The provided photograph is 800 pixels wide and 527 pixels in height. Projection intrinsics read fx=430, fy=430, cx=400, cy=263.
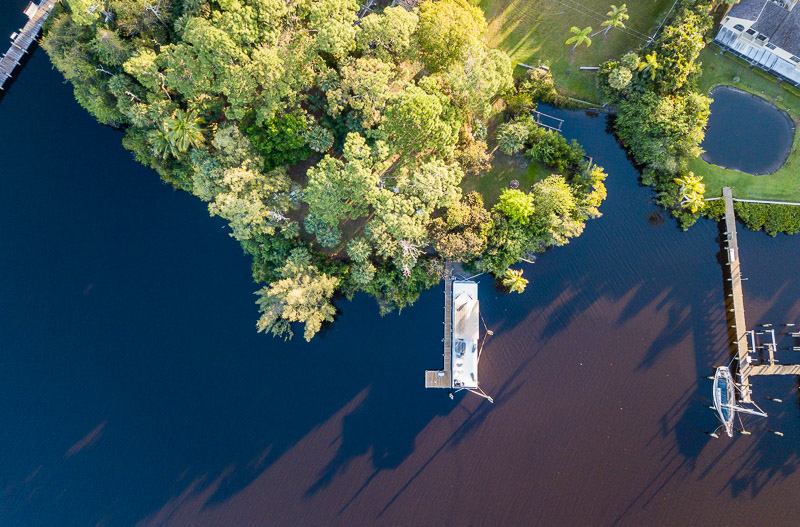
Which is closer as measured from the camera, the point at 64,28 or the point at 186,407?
the point at 64,28

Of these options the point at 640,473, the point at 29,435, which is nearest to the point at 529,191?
the point at 640,473

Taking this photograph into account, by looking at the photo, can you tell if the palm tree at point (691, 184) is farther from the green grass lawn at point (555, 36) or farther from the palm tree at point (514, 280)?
the palm tree at point (514, 280)

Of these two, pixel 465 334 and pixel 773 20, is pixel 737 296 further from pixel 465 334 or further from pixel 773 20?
pixel 465 334

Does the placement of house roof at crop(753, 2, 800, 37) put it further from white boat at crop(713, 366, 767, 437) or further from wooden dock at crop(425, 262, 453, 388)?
wooden dock at crop(425, 262, 453, 388)

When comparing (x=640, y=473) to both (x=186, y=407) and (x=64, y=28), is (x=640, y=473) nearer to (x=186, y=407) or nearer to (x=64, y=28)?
(x=186, y=407)

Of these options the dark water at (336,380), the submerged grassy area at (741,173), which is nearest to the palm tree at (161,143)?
the dark water at (336,380)
